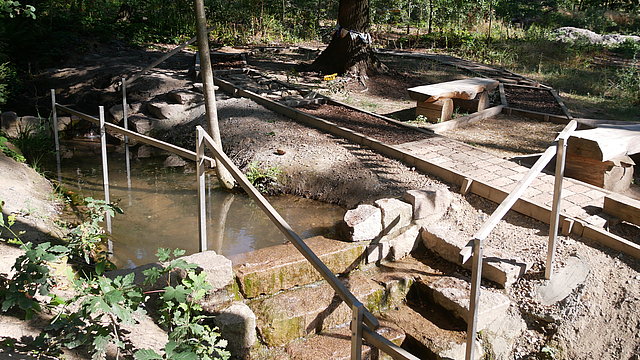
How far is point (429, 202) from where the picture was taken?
6.09 metres

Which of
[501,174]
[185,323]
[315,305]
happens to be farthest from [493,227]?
[501,174]

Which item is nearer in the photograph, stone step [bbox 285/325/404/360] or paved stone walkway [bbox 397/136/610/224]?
stone step [bbox 285/325/404/360]

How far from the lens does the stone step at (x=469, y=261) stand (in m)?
5.28

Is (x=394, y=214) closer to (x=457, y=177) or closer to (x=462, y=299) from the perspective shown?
(x=462, y=299)

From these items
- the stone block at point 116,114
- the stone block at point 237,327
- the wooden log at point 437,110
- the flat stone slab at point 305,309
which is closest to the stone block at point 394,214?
the flat stone slab at point 305,309

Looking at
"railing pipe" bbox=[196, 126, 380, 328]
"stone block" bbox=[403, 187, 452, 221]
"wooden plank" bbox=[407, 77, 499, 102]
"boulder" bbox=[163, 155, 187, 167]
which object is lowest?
"boulder" bbox=[163, 155, 187, 167]

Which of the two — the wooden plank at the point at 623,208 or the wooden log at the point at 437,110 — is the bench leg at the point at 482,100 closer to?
the wooden log at the point at 437,110

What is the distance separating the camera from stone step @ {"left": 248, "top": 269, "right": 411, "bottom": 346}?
15.7 feet

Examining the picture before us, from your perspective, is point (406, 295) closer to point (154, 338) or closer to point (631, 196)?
point (154, 338)

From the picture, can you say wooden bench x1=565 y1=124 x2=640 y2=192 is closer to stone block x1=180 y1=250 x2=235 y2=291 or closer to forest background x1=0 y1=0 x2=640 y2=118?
stone block x1=180 y1=250 x2=235 y2=291

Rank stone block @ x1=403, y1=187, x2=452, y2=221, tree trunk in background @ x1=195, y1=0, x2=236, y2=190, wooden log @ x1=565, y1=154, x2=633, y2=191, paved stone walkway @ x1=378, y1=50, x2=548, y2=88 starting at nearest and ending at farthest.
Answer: stone block @ x1=403, y1=187, x2=452, y2=221, wooden log @ x1=565, y1=154, x2=633, y2=191, tree trunk in background @ x1=195, y1=0, x2=236, y2=190, paved stone walkway @ x1=378, y1=50, x2=548, y2=88

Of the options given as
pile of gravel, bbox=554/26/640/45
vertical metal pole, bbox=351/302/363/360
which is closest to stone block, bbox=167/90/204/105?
vertical metal pole, bbox=351/302/363/360

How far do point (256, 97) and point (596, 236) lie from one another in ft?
21.8

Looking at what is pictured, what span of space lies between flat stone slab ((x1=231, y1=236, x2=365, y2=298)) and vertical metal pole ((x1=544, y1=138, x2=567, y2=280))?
172 cm
